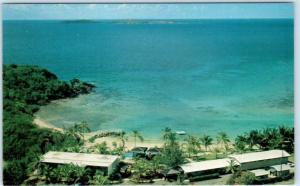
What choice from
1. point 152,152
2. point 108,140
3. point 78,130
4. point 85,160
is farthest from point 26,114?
point 152,152

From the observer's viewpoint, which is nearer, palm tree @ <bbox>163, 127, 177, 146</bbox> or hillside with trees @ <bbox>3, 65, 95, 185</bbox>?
hillside with trees @ <bbox>3, 65, 95, 185</bbox>

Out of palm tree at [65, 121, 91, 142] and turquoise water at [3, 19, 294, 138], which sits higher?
turquoise water at [3, 19, 294, 138]

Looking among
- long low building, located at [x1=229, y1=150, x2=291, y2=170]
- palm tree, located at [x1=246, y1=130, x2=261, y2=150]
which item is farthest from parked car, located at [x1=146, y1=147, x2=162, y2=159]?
Answer: palm tree, located at [x1=246, y1=130, x2=261, y2=150]

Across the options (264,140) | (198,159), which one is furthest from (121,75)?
(264,140)

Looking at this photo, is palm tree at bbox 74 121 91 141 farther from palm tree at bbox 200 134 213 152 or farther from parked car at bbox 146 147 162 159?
palm tree at bbox 200 134 213 152

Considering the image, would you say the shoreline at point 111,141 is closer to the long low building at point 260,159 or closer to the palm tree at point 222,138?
the palm tree at point 222,138

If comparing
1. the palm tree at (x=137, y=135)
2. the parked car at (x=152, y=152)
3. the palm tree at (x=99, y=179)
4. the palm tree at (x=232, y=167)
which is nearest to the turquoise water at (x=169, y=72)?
the palm tree at (x=137, y=135)

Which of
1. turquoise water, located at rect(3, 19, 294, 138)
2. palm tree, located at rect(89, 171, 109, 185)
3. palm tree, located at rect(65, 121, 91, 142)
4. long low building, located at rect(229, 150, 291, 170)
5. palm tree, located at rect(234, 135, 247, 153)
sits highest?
turquoise water, located at rect(3, 19, 294, 138)
